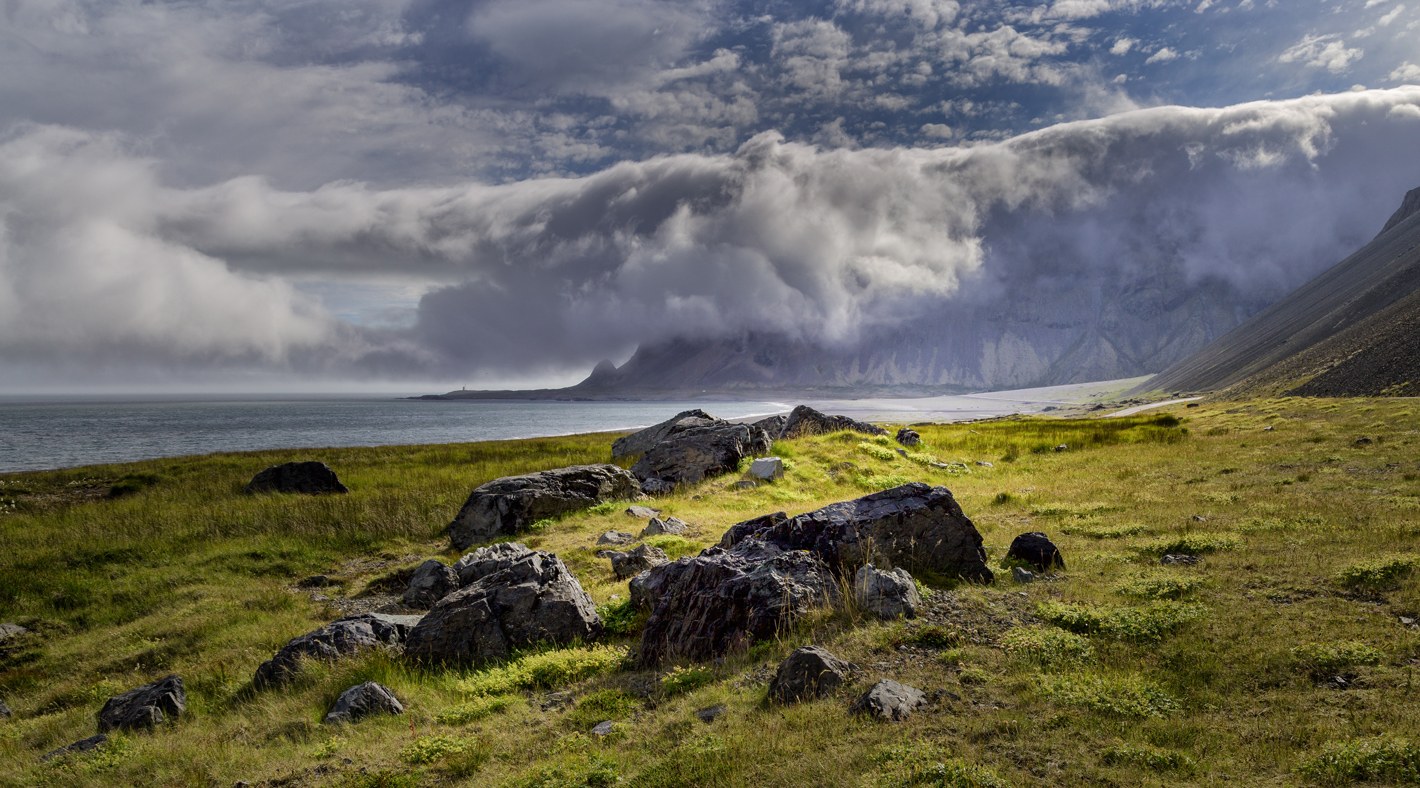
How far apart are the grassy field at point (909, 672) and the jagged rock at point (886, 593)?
0.41 m

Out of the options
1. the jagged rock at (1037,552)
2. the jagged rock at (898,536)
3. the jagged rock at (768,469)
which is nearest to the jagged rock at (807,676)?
the jagged rock at (898,536)

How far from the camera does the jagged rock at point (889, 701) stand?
6.57 metres

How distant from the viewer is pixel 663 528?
58.6ft

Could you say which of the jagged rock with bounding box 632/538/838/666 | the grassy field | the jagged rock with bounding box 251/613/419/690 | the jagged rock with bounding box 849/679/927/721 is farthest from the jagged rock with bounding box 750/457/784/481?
the jagged rock with bounding box 849/679/927/721

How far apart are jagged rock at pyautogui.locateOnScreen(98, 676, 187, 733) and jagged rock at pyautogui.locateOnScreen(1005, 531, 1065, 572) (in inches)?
576

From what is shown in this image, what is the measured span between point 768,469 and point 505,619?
49.0 ft

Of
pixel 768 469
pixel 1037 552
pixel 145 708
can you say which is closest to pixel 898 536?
pixel 1037 552

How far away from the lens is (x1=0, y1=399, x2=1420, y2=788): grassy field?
580cm

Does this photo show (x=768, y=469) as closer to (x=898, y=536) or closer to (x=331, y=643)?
(x=898, y=536)

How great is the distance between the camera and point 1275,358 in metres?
125

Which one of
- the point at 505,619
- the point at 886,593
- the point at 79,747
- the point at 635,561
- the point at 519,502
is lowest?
the point at 79,747

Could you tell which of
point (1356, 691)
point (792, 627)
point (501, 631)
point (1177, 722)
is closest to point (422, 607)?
point (501, 631)

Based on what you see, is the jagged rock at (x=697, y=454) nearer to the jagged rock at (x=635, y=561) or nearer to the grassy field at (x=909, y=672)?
the grassy field at (x=909, y=672)

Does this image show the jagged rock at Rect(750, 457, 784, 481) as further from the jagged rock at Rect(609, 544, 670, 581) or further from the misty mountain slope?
the misty mountain slope
